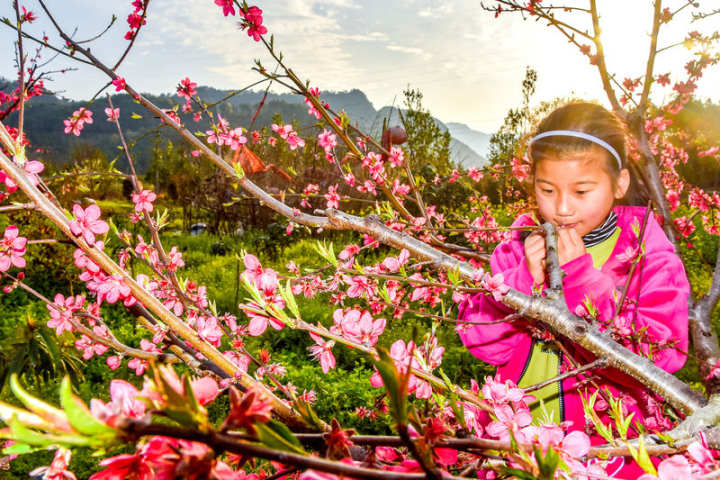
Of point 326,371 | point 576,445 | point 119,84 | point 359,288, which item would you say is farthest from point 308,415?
point 119,84

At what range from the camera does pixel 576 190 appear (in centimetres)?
154

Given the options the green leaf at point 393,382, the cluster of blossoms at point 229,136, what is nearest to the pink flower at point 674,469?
the green leaf at point 393,382

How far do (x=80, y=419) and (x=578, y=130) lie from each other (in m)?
1.86

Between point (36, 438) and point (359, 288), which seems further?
point (359, 288)

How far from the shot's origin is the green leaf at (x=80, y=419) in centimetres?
26

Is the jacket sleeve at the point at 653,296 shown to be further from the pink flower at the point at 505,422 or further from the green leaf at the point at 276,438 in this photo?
the green leaf at the point at 276,438

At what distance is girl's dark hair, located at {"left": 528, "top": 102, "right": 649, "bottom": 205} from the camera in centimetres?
159

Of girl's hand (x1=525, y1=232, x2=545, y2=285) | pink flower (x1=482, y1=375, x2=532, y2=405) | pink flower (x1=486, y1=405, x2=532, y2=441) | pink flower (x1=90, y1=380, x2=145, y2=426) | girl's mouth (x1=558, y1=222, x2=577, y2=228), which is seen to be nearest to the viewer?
pink flower (x1=90, y1=380, x2=145, y2=426)

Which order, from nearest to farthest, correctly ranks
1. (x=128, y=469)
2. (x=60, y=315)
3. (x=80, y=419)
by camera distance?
1. (x=80, y=419)
2. (x=128, y=469)
3. (x=60, y=315)

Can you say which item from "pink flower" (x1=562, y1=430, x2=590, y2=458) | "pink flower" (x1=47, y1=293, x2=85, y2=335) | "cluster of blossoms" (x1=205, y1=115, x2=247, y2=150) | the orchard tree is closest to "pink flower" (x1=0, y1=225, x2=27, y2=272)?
the orchard tree

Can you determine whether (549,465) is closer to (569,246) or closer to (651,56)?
(569,246)

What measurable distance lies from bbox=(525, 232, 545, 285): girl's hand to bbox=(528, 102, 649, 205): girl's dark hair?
1.35 feet

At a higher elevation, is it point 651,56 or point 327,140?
point 651,56

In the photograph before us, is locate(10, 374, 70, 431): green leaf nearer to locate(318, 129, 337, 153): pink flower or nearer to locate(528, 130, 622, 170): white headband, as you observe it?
locate(528, 130, 622, 170): white headband
